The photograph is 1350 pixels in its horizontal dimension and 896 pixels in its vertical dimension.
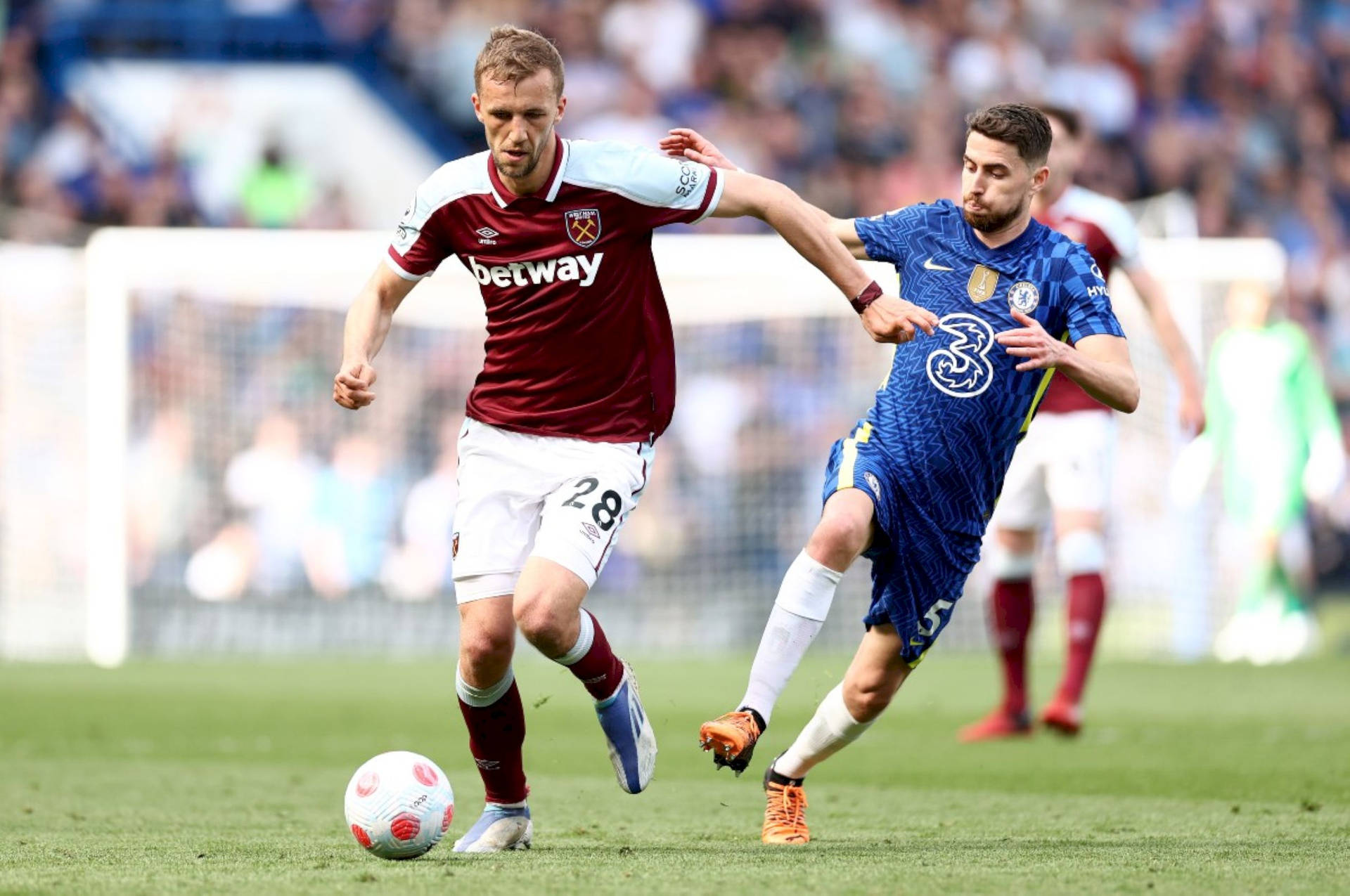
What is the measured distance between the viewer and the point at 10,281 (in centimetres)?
1565

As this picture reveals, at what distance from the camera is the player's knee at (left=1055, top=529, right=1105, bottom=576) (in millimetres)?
9273

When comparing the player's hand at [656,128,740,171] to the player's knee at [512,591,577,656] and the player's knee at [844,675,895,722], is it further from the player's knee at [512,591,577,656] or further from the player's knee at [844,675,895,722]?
the player's knee at [844,675,895,722]

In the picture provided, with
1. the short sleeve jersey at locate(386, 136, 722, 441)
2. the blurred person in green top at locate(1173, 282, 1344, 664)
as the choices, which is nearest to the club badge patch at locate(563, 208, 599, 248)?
the short sleeve jersey at locate(386, 136, 722, 441)

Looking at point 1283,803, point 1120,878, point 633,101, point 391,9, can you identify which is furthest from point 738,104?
point 1120,878

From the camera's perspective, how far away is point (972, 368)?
19.5 feet

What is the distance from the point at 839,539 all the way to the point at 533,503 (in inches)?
34.7

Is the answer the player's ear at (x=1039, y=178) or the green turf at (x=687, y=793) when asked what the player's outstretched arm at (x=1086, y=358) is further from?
the green turf at (x=687, y=793)

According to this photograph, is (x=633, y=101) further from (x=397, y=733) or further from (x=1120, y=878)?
(x=1120, y=878)

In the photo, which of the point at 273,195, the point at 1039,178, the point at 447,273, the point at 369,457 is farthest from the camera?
the point at 273,195

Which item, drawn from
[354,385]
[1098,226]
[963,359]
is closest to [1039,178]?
[963,359]

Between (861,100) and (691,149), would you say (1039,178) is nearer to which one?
(691,149)

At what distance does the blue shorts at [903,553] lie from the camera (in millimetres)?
5883

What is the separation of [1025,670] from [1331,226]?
12.6m

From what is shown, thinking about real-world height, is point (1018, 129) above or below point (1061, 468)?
above
